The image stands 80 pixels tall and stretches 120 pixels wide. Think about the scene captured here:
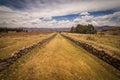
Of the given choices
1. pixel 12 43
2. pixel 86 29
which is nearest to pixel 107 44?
pixel 12 43

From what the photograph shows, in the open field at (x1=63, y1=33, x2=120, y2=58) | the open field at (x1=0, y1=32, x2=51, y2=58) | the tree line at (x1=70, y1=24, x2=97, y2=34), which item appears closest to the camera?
the open field at (x1=63, y1=33, x2=120, y2=58)

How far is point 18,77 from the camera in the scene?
25.0 ft

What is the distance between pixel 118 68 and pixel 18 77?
8.36 meters

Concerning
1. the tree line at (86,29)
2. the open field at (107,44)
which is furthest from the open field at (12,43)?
the tree line at (86,29)

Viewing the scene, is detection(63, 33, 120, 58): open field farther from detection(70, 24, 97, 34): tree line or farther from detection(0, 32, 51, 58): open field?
detection(70, 24, 97, 34): tree line

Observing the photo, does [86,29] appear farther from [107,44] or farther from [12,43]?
[12,43]

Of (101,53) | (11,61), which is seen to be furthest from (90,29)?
(11,61)

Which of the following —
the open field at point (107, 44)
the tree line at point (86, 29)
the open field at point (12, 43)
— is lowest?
the open field at point (12, 43)

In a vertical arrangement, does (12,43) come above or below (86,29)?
below

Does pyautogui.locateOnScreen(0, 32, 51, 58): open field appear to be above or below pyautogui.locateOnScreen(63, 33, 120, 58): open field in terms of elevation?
below

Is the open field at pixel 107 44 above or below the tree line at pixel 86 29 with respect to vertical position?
below

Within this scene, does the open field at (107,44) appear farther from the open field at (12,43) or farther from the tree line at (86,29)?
the tree line at (86,29)

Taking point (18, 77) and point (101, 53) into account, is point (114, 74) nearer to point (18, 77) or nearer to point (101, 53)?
point (101, 53)

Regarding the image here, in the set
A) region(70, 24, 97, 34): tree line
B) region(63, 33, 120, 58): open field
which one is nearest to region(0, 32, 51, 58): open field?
region(63, 33, 120, 58): open field
